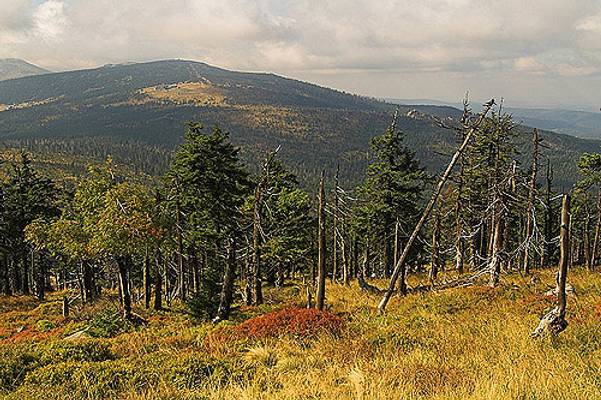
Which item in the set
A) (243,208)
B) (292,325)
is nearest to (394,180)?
(243,208)

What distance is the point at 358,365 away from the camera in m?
8.34

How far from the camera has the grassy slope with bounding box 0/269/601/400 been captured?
6.64 meters

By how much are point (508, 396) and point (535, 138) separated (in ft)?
83.0

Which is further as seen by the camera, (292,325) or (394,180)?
(394,180)

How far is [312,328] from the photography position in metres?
12.4

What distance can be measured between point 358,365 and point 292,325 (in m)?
4.92

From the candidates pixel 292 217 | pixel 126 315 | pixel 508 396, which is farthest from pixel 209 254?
pixel 508 396

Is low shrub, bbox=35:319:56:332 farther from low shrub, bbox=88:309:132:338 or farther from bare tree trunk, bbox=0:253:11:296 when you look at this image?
bare tree trunk, bbox=0:253:11:296

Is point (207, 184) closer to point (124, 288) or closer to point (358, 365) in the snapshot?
point (124, 288)

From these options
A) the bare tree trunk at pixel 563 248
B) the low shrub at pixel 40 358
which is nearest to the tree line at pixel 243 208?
the bare tree trunk at pixel 563 248

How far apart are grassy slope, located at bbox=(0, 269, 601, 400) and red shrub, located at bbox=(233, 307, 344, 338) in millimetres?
568

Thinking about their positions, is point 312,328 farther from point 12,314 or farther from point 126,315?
point 12,314

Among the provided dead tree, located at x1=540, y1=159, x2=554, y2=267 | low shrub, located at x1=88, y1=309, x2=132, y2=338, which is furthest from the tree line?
dead tree, located at x1=540, y1=159, x2=554, y2=267

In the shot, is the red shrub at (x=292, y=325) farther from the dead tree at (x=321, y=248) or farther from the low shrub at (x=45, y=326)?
the low shrub at (x=45, y=326)
